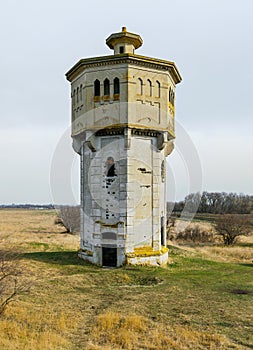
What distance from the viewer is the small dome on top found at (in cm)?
1928

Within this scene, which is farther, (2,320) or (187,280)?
(187,280)

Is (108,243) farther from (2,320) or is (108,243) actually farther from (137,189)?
(2,320)

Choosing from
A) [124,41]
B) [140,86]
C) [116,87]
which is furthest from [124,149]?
[124,41]

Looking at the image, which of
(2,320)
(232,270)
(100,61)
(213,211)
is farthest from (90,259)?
(213,211)

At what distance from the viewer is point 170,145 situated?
69.8ft

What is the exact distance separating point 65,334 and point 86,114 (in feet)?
39.2

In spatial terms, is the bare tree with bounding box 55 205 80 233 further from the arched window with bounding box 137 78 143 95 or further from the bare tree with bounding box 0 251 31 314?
the bare tree with bounding box 0 251 31 314

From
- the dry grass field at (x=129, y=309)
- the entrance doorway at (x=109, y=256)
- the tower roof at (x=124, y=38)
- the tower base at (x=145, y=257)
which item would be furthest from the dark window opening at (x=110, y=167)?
the tower roof at (x=124, y=38)

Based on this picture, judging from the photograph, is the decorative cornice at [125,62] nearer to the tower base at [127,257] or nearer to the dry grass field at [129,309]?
the tower base at [127,257]

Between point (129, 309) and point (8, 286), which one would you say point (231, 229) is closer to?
point (129, 309)

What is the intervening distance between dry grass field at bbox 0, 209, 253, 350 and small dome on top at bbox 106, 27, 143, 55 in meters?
11.8

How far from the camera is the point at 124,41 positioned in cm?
1942

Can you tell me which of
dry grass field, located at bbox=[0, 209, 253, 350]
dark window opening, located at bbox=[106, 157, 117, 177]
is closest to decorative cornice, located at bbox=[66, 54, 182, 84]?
dark window opening, located at bbox=[106, 157, 117, 177]

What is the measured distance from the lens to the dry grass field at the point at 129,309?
9156 mm
